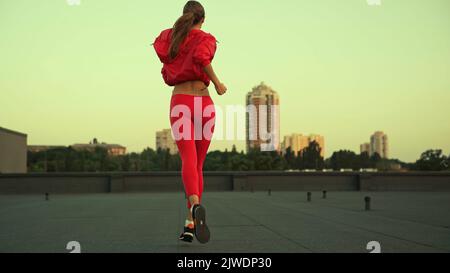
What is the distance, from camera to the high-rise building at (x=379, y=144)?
138500mm

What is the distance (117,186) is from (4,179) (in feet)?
27.7

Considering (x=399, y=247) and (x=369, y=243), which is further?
(x=369, y=243)

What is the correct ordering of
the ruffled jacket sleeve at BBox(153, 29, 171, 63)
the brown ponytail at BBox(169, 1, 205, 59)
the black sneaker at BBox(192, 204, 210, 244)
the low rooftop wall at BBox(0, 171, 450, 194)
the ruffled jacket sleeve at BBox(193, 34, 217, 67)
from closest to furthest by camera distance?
the black sneaker at BBox(192, 204, 210, 244)
the ruffled jacket sleeve at BBox(193, 34, 217, 67)
the brown ponytail at BBox(169, 1, 205, 59)
the ruffled jacket sleeve at BBox(153, 29, 171, 63)
the low rooftop wall at BBox(0, 171, 450, 194)

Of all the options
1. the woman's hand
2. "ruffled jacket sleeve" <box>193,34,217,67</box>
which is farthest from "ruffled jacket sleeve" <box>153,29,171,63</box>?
the woman's hand

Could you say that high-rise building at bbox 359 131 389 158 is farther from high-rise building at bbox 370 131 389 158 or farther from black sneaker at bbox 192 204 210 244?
black sneaker at bbox 192 204 210 244

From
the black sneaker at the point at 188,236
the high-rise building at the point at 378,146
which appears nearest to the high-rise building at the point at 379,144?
the high-rise building at the point at 378,146

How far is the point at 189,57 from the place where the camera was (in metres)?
4.86

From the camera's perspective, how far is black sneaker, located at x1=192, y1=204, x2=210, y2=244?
4.63 m

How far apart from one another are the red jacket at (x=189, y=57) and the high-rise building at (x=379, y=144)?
445ft

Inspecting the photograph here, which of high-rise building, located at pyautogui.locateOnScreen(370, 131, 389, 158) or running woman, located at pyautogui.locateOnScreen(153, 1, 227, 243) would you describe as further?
high-rise building, located at pyautogui.locateOnScreen(370, 131, 389, 158)

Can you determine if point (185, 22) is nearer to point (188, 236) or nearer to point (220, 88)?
point (220, 88)
